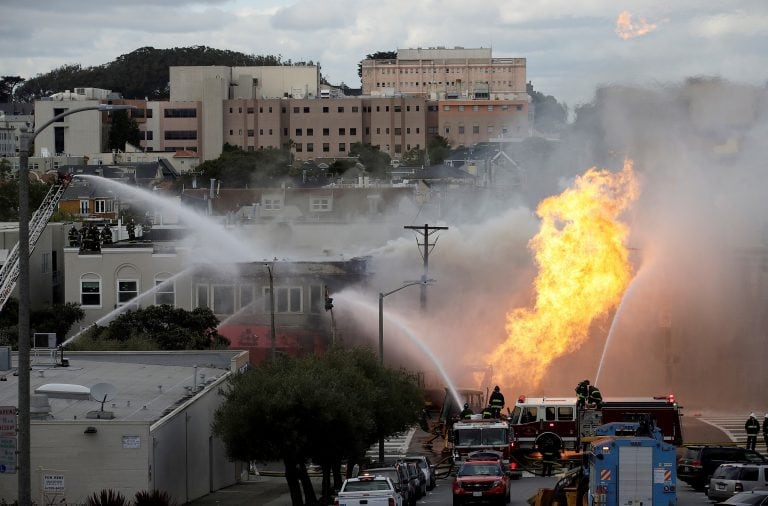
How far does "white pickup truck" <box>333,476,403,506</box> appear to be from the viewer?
120 ft

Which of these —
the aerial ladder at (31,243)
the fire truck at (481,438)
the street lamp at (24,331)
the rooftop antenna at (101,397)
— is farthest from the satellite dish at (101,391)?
the aerial ladder at (31,243)

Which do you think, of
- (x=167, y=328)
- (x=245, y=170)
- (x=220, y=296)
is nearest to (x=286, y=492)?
(x=167, y=328)

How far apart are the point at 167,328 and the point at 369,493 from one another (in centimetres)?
4294

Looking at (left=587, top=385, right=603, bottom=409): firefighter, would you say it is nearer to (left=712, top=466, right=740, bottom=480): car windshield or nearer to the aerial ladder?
(left=712, top=466, right=740, bottom=480): car windshield

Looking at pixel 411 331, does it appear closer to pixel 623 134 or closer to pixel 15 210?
pixel 623 134

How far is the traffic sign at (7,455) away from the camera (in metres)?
27.4

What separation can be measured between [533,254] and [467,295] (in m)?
4.39

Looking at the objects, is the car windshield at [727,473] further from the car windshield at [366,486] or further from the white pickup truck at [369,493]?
the car windshield at [366,486]

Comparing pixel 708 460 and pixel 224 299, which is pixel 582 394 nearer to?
pixel 708 460

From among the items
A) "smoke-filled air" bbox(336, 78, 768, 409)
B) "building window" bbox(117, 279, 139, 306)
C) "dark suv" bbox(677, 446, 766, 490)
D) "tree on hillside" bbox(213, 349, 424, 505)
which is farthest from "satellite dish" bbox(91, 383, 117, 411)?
"building window" bbox(117, 279, 139, 306)

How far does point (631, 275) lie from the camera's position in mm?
74875

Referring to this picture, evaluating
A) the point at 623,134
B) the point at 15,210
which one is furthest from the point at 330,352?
the point at 15,210

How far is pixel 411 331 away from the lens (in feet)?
260

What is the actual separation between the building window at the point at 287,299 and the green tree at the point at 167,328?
4652 mm
